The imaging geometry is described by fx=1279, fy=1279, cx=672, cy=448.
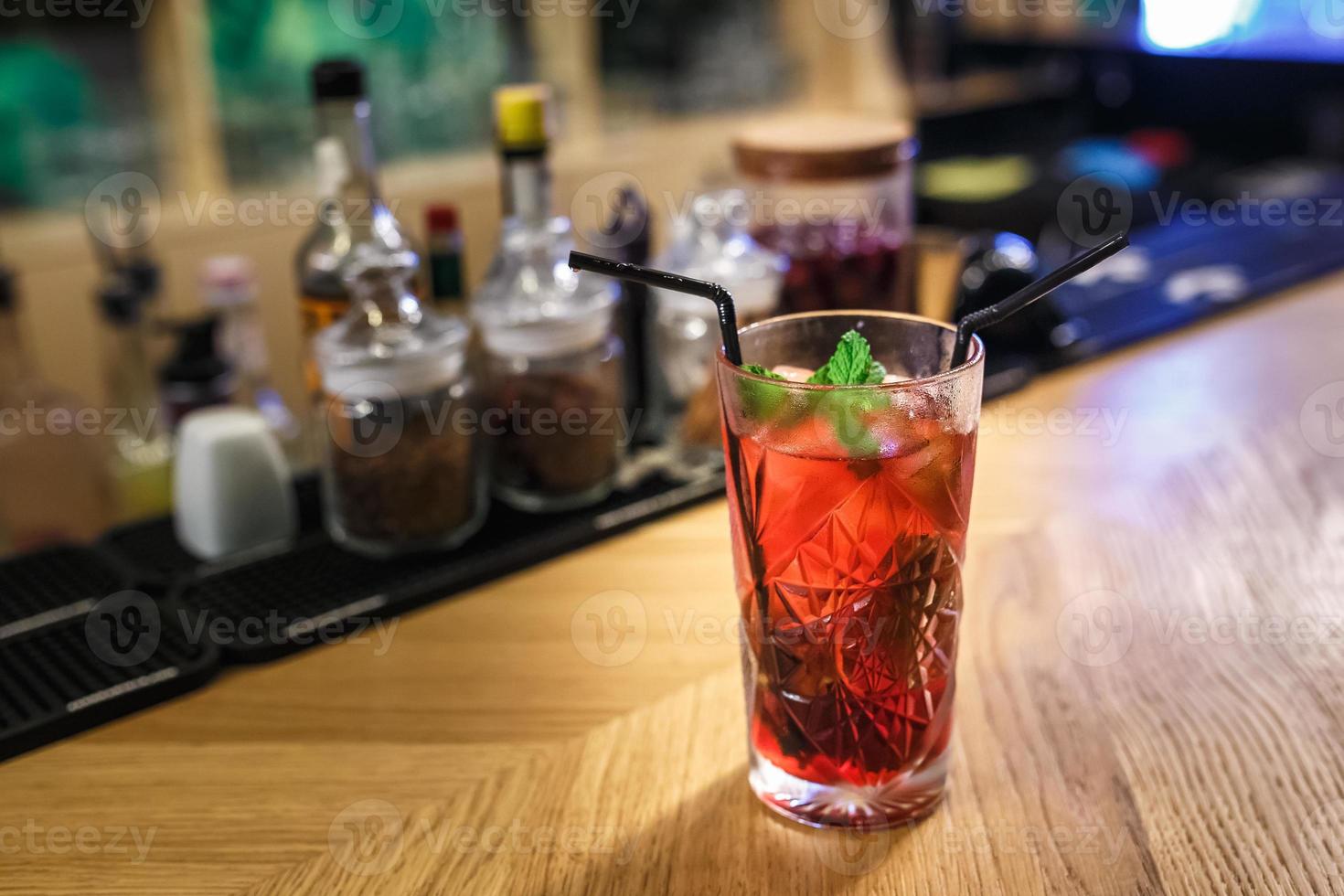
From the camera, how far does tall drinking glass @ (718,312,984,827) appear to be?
26.4 inches

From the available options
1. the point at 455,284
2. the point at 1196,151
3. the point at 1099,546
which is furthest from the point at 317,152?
the point at 1196,151

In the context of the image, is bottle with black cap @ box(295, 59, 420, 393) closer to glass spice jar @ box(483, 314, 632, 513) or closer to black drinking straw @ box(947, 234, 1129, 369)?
glass spice jar @ box(483, 314, 632, 513)

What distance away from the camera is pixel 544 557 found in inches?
42.4

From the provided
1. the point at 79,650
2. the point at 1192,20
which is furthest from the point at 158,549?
the point at 1192,20

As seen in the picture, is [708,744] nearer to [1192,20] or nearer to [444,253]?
[444,253]

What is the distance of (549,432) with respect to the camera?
1145mm

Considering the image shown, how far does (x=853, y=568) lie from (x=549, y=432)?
1.67 feet

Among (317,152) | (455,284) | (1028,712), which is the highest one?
(317,152)

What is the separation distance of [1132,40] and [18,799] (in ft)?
11.0

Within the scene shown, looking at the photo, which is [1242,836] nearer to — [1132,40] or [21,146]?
[21,146]

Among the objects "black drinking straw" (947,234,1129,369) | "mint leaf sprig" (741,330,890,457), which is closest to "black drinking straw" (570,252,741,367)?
"mint leaf sprig" (741,330,890,457)

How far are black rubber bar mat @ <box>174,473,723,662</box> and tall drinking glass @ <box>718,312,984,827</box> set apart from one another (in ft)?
1.19

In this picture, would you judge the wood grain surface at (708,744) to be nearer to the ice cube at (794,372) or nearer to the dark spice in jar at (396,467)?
the dark spice in jar at (396,467)

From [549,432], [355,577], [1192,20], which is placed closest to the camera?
[355,577]
